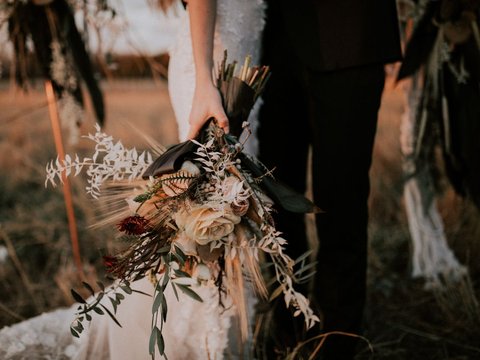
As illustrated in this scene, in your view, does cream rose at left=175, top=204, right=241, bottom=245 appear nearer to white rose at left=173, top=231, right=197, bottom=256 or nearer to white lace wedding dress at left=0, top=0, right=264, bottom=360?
white rose at left=173, top=231, right=197, bottom=256

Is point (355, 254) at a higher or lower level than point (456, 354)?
higher

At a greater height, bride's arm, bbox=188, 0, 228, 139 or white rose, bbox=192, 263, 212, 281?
bride's arm, bbox=188, 0, 228, 139

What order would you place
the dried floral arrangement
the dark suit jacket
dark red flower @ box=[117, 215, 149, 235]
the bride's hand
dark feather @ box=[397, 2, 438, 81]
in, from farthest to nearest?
the dried floral arrangement
dark feather @ box=[397, 2, 438, 81]
the dark suit jacket
the bride's hand
dark red flower @ box=[117, 215, 149, 235]

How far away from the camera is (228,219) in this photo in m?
1.02

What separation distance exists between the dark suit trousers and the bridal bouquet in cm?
30

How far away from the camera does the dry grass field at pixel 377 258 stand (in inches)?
75.1

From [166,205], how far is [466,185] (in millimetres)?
1444

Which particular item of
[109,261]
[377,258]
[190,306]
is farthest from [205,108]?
[377,258]

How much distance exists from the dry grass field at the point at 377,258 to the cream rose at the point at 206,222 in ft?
0.65

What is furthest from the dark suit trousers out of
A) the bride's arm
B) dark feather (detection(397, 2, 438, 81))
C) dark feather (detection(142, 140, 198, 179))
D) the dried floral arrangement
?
the dried floral arrangement

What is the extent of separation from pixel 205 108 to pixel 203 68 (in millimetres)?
112

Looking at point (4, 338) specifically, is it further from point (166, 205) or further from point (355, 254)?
point (355, 254)

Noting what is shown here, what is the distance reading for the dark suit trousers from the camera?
4.36 ft

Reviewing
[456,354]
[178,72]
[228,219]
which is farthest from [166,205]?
[456,354]
